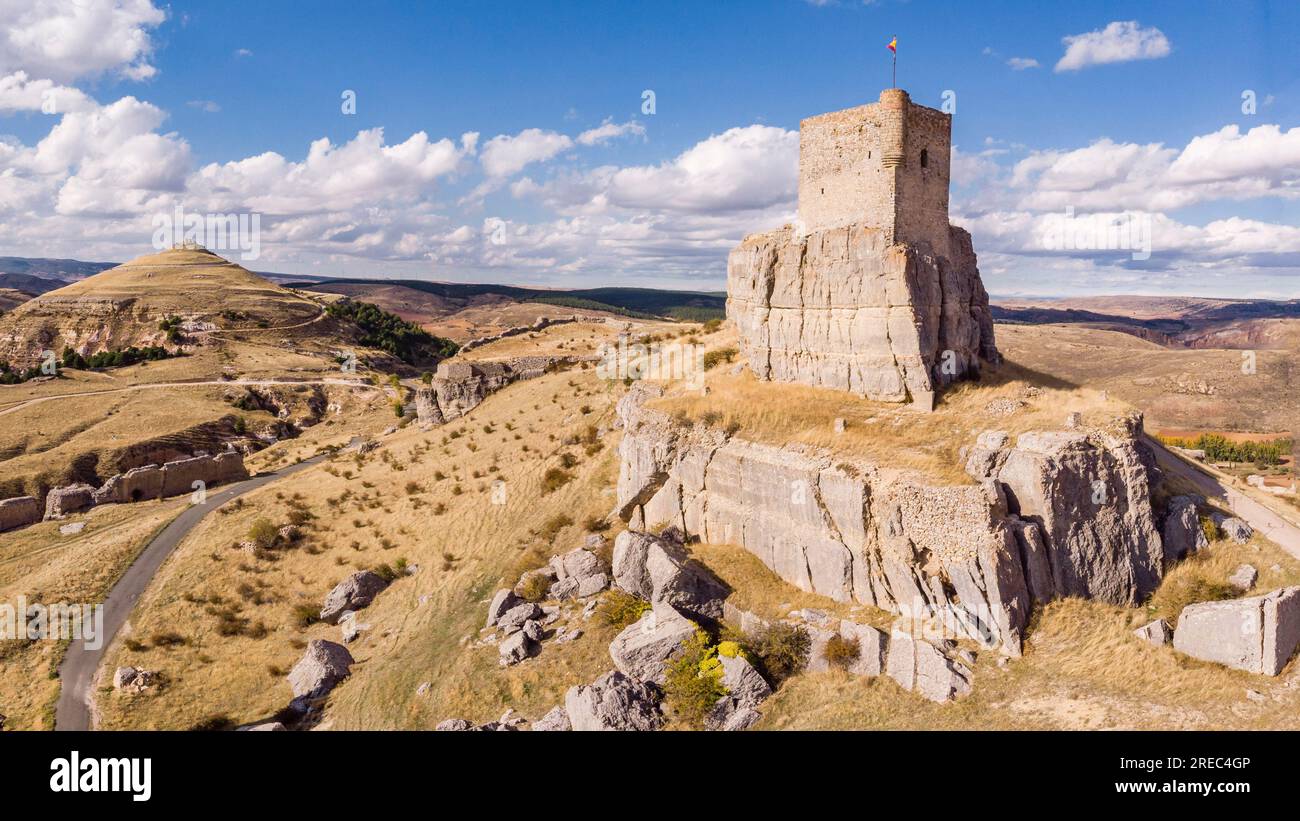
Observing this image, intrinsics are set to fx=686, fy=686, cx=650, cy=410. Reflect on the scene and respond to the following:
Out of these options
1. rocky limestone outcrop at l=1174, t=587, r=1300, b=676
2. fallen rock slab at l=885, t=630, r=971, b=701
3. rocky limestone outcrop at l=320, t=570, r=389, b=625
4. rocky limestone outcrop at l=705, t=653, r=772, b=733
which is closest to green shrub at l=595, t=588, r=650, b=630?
rocky limestone outcrop at l=705, t=653, r=772, b=733

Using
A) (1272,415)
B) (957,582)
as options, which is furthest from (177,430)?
(1272,415)

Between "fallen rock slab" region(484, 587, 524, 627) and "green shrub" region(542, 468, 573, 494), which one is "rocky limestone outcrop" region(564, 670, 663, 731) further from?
"green shrub" region(542, 468, 573, 494)

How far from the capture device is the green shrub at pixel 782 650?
18.6 metres

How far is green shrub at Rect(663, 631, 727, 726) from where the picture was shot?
17.7 metres

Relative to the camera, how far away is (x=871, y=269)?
2372 cm

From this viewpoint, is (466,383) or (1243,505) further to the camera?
(466,383)

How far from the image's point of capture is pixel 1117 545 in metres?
19.7

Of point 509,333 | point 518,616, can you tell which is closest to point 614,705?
point 518,616

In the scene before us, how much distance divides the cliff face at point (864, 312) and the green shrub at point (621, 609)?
33.7 ft

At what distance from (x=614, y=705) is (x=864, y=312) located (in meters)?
15.3

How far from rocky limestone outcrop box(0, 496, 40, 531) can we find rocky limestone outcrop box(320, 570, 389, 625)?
2515cm

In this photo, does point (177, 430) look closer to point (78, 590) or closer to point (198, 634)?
point (78, 590)

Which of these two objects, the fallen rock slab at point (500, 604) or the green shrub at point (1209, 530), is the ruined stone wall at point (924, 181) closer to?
the green shrub at point (1209, 530)

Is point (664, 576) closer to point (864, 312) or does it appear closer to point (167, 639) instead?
point (864, 312)
